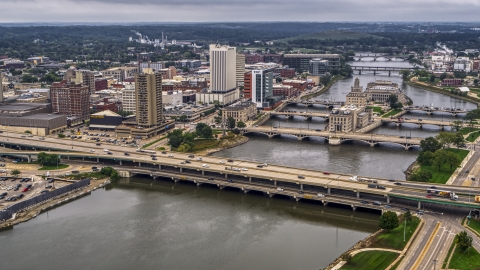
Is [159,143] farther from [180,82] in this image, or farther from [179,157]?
[180,82]

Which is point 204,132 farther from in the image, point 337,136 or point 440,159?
point 440,159

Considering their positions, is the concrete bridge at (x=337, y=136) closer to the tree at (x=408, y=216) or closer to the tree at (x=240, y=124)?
the tree at (x=240, y=124)

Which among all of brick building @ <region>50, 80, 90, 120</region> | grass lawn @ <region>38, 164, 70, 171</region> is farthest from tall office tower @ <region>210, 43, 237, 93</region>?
grass lawn @ <region>38, 164, 70, 171</region>

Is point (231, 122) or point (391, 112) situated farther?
point (391, 112)

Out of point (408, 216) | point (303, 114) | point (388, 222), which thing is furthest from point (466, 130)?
point (388, 222)

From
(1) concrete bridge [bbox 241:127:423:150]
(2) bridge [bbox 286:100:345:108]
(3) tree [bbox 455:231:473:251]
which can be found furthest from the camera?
(2) bridge [bbox 286:100:345:108]

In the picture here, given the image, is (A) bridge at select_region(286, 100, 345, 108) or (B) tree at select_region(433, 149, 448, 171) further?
(A) bridge at select_region(286, 100, 345, 108)

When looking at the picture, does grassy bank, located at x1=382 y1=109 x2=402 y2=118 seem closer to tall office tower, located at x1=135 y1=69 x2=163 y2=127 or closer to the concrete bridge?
the concrete bridge
